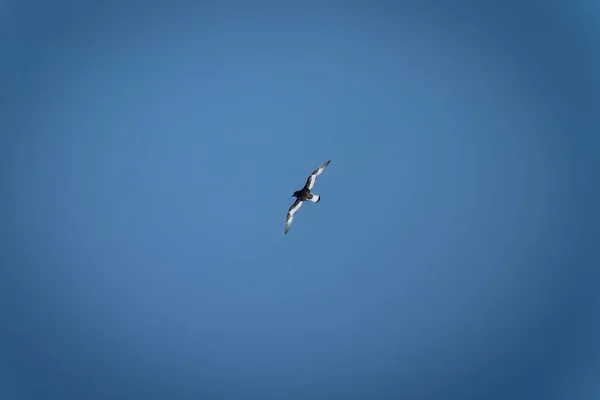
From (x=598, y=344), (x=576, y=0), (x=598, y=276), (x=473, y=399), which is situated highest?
(x=576, y=0)

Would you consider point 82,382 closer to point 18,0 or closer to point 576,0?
point 18,0

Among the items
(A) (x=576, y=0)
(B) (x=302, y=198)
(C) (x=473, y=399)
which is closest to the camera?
(B) (x=302, y=198)

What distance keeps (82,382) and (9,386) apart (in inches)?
123

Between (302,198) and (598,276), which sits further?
(598,276)

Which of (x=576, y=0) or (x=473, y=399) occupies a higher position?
(x=576, y=0)

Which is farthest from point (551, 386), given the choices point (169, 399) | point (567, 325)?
point (169, 399)

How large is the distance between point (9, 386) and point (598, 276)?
28144 mm

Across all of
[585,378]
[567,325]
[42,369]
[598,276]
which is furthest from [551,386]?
[42,369]

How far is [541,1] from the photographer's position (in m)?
28.0

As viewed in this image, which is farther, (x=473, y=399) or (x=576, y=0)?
(x=473, y=399)

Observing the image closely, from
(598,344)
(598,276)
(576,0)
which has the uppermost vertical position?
(576,0)

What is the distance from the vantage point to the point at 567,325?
30438 mm

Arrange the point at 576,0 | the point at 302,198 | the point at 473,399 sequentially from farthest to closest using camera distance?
the point at 473,399, the point at 576,0, the point at 302,198

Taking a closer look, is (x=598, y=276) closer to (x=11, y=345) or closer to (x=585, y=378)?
(x=585, y=378)
